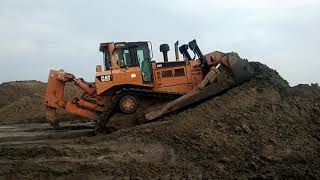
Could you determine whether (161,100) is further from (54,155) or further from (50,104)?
(54,155)

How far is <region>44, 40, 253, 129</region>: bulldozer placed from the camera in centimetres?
1411

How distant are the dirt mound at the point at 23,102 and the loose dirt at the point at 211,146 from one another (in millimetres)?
11855

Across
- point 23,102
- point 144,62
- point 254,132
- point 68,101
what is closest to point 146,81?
point 144,62

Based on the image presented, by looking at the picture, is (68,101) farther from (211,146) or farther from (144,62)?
(211,146)

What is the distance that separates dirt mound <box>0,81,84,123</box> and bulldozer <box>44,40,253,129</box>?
855cm

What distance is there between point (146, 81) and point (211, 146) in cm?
415

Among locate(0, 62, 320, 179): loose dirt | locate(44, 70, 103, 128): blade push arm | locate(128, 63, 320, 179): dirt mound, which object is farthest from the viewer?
locate(44, 70, 103, 128): blade push arm

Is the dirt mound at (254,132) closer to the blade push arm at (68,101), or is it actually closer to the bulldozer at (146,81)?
the bulldozer at (146,81)

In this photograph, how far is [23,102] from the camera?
29516 mm

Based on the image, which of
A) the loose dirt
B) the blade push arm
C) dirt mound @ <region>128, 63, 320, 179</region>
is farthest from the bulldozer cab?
dirt mound @ <region>128, 63, 320, 179</region>

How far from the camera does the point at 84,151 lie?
10961 mm

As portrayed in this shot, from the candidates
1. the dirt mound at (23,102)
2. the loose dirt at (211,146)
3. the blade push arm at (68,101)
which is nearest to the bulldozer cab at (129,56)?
the blade push arm at (68,101)

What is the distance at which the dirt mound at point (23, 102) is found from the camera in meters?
26.2

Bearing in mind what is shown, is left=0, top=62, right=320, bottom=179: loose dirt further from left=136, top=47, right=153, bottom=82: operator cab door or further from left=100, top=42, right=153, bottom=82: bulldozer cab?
left=100, top=42, right=153, bottom=82: bulldozer cab
